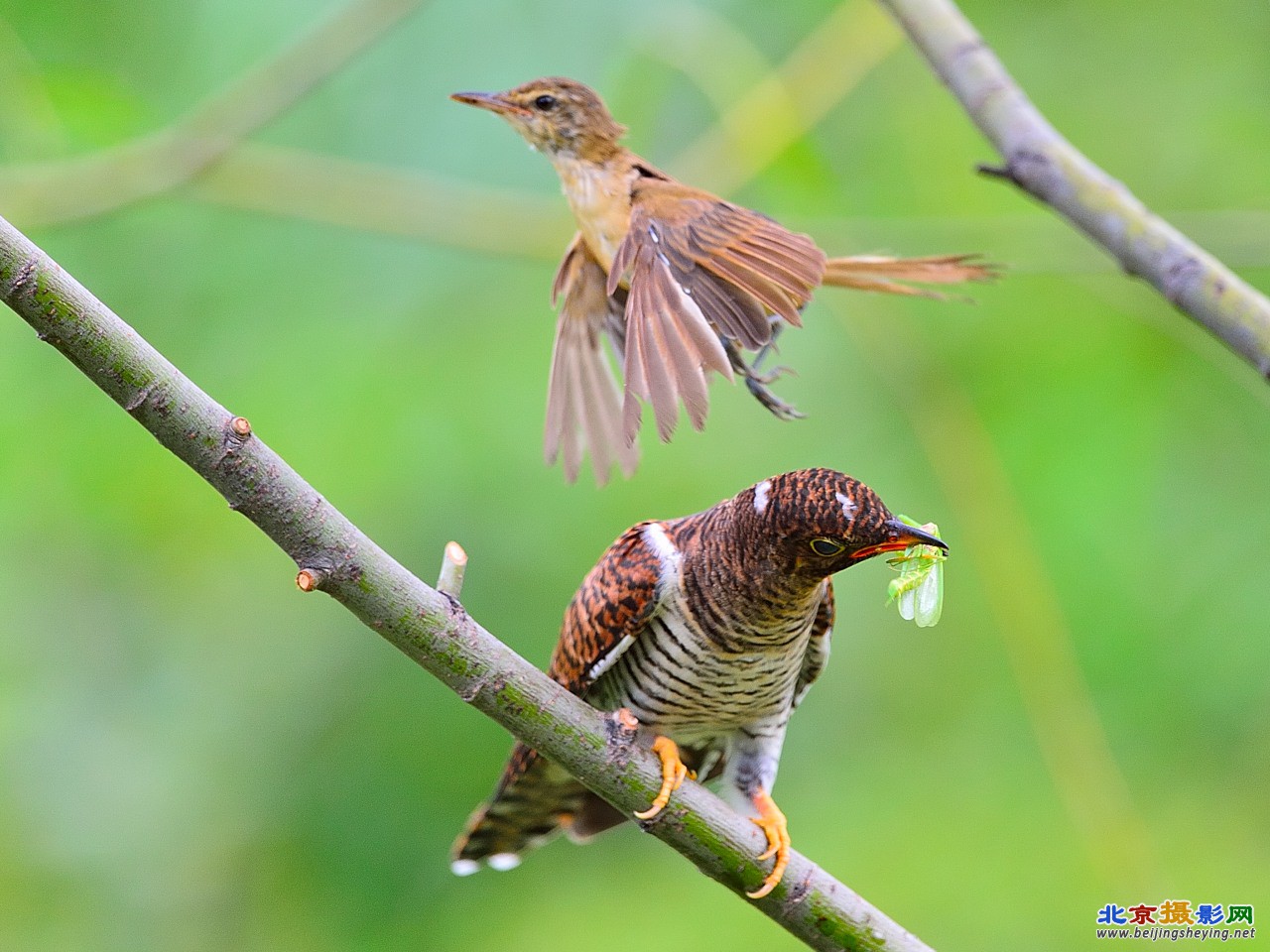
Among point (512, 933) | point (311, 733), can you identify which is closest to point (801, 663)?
point (512, 933)

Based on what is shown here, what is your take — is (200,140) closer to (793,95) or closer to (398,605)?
(793,95)

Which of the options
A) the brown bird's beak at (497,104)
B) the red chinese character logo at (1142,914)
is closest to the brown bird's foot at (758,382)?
the brown bird's beak at (497,104)

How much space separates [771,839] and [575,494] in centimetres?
240

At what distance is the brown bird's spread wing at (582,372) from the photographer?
8.45 ft

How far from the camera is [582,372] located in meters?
2.67

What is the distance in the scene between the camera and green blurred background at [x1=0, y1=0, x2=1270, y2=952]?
3.99m

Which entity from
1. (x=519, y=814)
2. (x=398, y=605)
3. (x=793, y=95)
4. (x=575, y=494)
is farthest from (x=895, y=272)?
(x=575, y=494)

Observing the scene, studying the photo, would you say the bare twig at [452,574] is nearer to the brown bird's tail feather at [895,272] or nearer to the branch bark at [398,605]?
the branch bark at [398,605]

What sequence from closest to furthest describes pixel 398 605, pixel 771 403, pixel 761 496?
pixel 398 605
pixel 771 403
pixel 761 496

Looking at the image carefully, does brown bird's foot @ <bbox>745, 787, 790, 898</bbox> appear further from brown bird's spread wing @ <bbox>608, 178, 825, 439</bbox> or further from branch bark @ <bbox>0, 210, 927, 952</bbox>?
brown bird's spread wing @ <bbox>608, 178, 825, 439</bbox>

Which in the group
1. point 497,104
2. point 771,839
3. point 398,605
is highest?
point 497,104

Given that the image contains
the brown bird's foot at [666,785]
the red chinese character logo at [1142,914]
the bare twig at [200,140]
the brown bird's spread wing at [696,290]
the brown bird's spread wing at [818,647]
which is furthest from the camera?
the red chinese character logo at [1142,914]

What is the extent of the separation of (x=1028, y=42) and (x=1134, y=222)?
305cm

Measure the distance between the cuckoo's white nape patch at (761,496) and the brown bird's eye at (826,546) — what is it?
133mm
